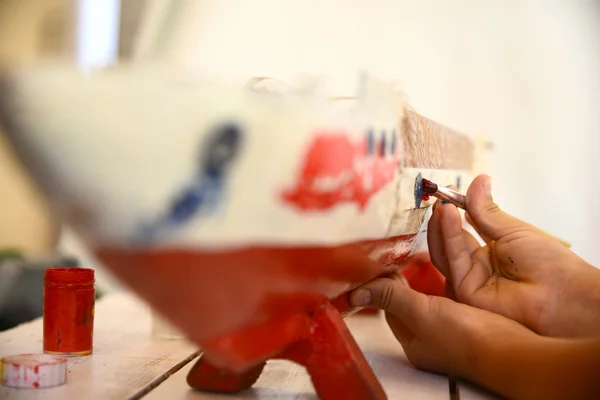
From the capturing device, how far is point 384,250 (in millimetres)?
631

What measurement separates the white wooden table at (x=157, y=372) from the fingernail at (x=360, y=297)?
0.30 ft

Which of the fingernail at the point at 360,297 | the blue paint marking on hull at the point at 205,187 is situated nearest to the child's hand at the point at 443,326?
the fingernail at the point at 360,297

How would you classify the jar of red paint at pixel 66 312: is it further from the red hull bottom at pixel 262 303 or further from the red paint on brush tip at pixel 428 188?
the red paint on brush tip at pixel 428 188

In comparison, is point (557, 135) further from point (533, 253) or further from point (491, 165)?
point (533, 253)

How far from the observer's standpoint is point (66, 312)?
2.44 feet

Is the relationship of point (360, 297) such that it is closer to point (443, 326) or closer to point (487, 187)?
point (443, 326)

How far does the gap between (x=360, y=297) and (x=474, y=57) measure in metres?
1.07

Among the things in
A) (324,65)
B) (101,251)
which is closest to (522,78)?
(324,65)

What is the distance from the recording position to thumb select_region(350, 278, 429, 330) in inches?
26.7

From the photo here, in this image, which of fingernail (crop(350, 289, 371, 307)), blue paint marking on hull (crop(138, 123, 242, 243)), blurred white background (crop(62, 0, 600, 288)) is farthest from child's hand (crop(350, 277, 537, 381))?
blurred white background (crop(62, 0, 600, 288))

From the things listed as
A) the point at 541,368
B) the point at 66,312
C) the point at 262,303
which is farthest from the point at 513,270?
the point at 66,312

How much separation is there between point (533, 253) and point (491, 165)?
0.62 metres

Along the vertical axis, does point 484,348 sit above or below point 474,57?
below

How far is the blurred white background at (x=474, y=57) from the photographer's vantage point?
1457 mm
